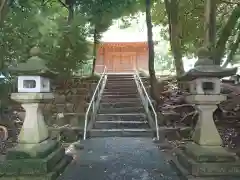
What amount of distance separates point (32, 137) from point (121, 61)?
23559mm

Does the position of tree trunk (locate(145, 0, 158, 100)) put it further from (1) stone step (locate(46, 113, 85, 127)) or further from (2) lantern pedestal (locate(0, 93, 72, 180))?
(2) lantern pedestal (locate(0, 93, 72, 180))

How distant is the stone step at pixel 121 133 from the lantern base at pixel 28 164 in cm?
421

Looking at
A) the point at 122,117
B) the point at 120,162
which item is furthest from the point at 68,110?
the point at 120,162

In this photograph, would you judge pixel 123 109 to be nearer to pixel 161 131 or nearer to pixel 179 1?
pixel 161 131

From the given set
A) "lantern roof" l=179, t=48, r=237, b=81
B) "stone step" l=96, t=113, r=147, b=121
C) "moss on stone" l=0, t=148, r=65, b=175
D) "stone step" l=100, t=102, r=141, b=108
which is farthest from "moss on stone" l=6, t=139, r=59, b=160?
"stone step" l=100, t=102, r=141, b=108

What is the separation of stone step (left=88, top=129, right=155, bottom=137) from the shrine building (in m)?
18.7

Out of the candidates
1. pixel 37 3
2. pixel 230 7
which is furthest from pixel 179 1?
pixel 37 3

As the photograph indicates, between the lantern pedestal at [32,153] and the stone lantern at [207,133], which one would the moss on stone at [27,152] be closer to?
the lantern pedestal at [32,153]

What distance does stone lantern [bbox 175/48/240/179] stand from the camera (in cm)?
584

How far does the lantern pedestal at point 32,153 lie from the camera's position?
5965 mm

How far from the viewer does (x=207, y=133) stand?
6.21m

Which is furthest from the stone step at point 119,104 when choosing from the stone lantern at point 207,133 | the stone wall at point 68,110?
the stone lantern at point 207,133

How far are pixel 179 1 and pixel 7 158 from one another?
1208cm

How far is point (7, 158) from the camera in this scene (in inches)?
241
